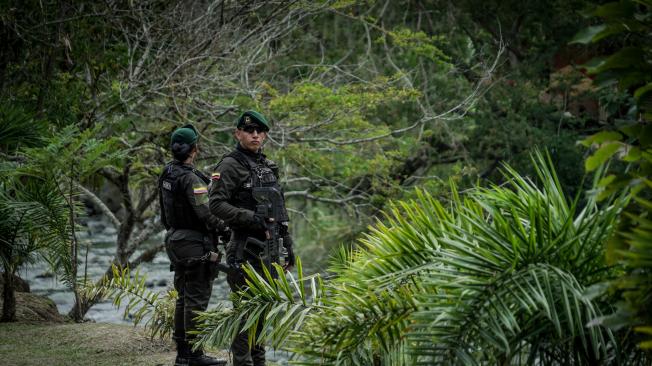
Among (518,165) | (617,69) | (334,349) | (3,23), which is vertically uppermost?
(518,165)

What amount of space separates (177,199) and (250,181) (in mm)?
728

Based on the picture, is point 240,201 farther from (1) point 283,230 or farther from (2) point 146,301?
(2) point 146,301

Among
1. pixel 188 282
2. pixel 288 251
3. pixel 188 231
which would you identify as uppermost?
pixel 188 231

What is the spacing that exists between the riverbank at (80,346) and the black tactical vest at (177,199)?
1253 millimetres

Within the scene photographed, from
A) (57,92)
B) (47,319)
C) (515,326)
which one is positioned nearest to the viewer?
(515,326)

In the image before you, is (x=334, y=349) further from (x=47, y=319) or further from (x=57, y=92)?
(x=57, y=92)

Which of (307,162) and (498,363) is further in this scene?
(307,162)

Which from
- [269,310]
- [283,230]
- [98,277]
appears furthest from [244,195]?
[98,277]

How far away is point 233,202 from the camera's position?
20.5 ft

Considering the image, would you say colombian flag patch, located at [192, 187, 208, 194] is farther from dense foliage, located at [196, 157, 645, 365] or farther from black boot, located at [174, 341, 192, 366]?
dense foliage, located at [196, 157, 645, 365]

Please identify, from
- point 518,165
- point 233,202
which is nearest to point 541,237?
point 233,202

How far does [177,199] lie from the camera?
6.59 m

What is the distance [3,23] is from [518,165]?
10.2m

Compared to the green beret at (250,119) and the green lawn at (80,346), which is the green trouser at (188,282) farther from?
the green beret at (250,119)
